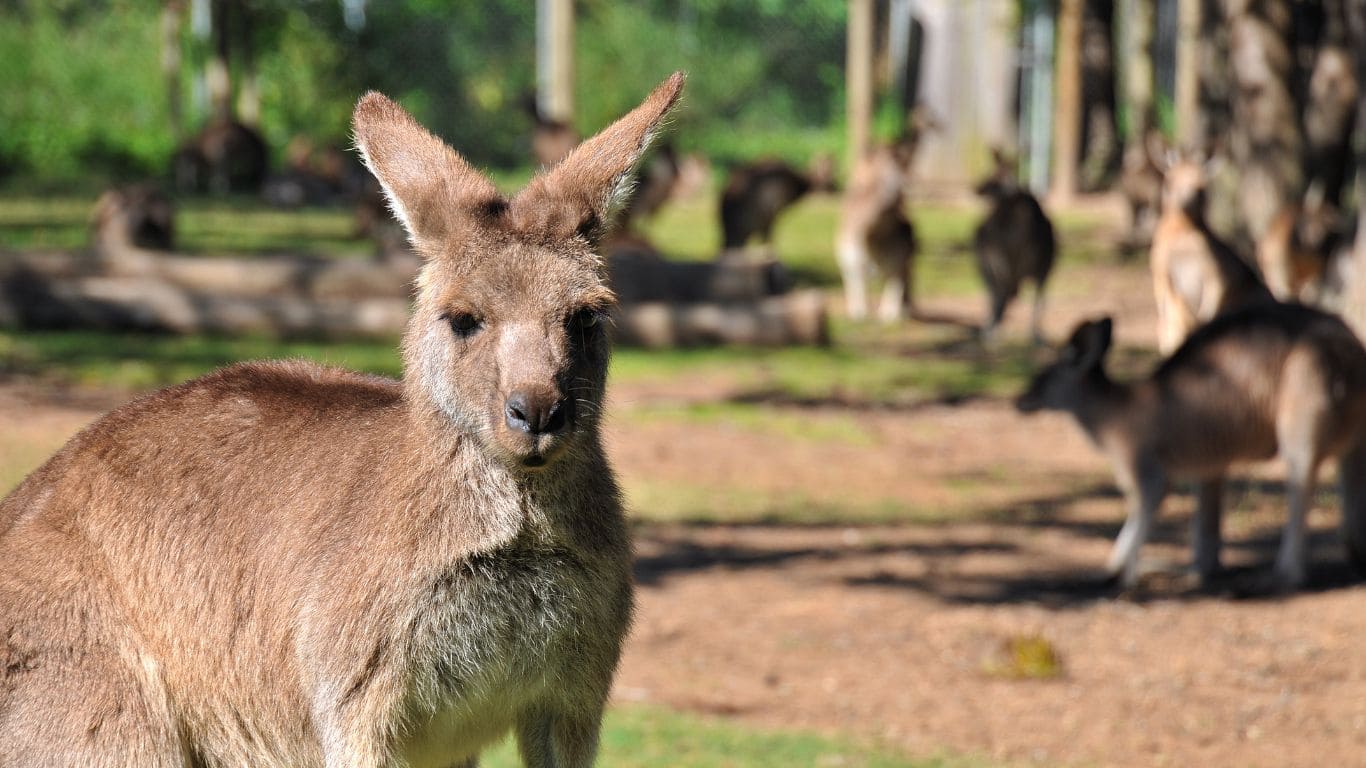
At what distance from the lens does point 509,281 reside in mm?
3256

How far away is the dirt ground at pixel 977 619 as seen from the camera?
5.52 m

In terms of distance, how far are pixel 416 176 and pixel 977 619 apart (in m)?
3.87

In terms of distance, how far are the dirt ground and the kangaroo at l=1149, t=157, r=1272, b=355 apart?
2.97 ft

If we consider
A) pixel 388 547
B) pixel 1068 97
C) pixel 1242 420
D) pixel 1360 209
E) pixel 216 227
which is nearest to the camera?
pixel 388 547

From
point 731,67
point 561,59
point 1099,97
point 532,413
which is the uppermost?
point 731,67

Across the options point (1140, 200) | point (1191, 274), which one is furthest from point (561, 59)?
point (1191, 274)

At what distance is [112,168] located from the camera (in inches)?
837

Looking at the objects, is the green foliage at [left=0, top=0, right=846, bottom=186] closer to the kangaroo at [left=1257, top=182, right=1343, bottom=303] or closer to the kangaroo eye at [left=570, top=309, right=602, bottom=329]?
the kangaroo at [left=1257, top=182, right=1343, bottom=303]

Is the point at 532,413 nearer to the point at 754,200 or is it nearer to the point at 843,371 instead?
the point at 843,371

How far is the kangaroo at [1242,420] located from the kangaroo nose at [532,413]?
433cm

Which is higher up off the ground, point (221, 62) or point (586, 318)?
point (221, 62)

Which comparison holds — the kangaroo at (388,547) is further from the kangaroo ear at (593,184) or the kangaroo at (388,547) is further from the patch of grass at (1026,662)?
the patch of grass at (1026,662)

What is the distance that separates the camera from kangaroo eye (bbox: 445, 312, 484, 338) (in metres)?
3.26

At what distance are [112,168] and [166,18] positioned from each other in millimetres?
2339
